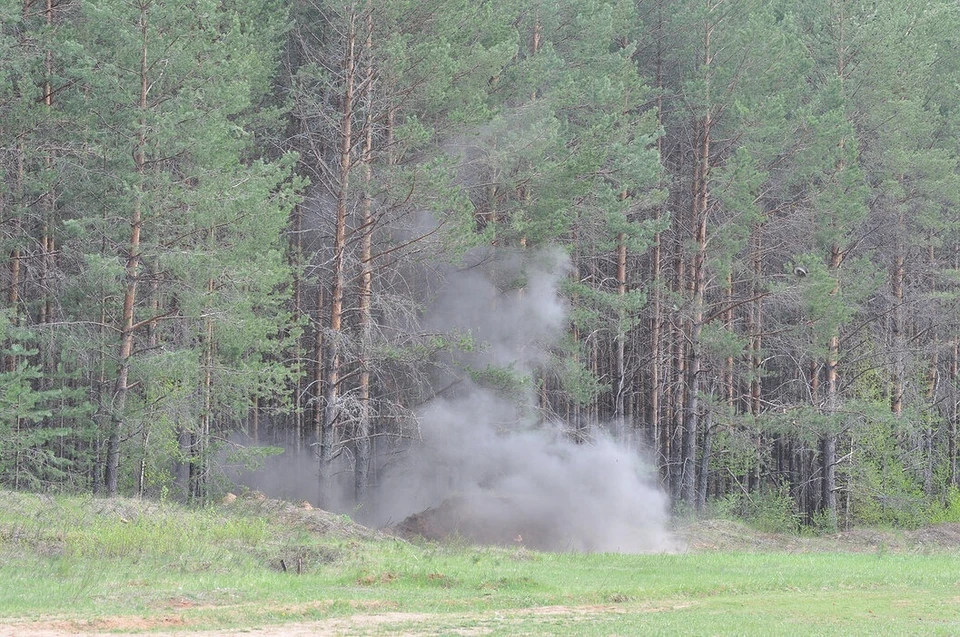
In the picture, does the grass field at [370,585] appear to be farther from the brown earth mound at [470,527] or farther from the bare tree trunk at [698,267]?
the bare tree trunk at [698,267]

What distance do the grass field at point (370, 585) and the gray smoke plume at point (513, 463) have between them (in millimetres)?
3481

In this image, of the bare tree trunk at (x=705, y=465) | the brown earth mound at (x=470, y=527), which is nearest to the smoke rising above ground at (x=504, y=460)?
the brown earth mound at (x=470, y=527)

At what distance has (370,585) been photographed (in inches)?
611

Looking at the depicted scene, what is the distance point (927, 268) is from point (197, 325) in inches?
979

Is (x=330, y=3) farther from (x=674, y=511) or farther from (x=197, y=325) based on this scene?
(x=674, y=511)

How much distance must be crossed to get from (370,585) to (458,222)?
37.2 ft

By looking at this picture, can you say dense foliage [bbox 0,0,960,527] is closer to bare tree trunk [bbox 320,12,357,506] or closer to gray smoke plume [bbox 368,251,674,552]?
bare tree trunk [bbox 320,12,357,506]

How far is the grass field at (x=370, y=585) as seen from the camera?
12125 mm

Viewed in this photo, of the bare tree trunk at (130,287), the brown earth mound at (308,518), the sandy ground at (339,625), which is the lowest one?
the sandy ground at (339,625)

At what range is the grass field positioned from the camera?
1212cm

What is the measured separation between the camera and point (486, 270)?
28828 mm

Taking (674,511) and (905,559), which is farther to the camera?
(674,511)

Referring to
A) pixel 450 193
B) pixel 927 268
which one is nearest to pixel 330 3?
pixel 450 193

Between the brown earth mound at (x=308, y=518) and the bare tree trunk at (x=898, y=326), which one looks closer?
the brown earth mound at (x=308, y=518)
